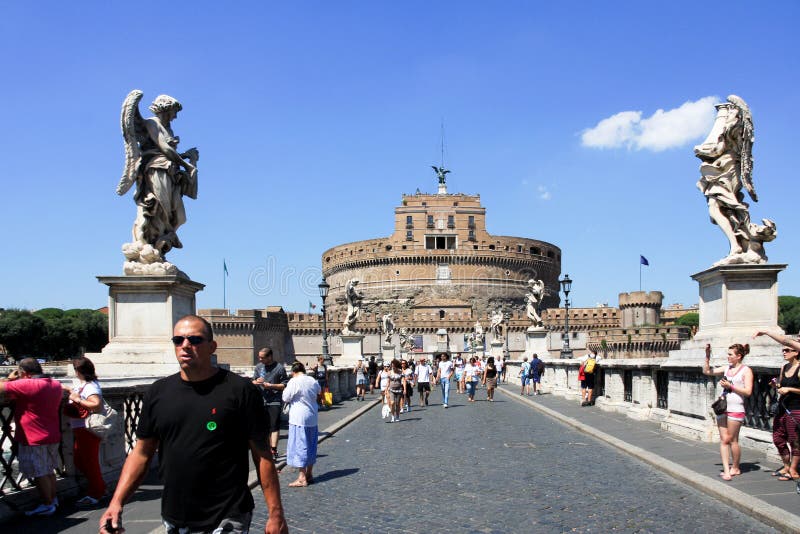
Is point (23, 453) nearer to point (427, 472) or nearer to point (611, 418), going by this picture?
point (427, 472)

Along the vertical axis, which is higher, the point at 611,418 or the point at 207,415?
the point at 207,415

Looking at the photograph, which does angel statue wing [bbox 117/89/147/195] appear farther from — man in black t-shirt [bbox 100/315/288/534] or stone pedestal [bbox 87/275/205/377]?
man in black t-shirt [bbox 100/315/288/534]

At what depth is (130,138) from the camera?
8.28 meters

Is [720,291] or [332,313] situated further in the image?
[332,313]

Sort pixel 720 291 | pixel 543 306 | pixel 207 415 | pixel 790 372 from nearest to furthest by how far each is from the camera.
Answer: pixel 207 415, pixel 790 372, pixel 720 291, pixel 543 306

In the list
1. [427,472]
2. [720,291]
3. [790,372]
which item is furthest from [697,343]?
[427,472]

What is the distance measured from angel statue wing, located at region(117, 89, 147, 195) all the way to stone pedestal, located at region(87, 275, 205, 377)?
1.00 metres

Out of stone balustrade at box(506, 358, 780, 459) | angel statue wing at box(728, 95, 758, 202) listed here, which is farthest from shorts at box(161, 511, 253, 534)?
angel statue wing at box(728, 95, 758, 202)

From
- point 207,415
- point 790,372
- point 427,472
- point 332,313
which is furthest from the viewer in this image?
point 332,313

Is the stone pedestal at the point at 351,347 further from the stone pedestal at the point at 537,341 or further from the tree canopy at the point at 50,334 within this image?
the tree canopy at the point at 50,334

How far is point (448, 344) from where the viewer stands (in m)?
76.1

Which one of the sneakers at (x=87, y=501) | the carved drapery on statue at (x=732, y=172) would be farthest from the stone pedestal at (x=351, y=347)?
the sneakers at (x=87, y=501)

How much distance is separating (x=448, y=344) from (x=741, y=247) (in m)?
67.1

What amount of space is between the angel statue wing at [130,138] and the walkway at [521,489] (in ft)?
10.4
